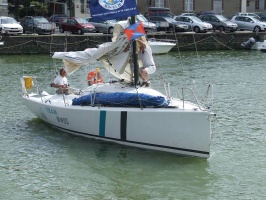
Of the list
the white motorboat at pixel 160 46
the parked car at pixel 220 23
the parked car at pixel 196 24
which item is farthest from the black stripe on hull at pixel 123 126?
the parked car at pixel 220 23

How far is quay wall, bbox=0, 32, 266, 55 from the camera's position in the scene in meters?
41.4

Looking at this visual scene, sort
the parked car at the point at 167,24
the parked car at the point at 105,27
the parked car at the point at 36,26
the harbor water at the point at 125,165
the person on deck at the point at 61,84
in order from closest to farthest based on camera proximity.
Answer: the harbor water at the point at 125,165
the person on deck at the point at 61,84
the parked car at the point at 36,26
the parked car at the point at 105,27
the parked car at the point at 167,24

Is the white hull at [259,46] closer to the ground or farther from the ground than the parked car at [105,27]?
closer to the ground

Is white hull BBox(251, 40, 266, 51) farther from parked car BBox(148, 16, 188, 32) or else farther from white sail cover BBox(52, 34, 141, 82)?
white sail cover BBox(52, 34, 141, 82)

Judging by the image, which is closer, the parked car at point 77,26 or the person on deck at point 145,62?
the person on deck at point 145,62

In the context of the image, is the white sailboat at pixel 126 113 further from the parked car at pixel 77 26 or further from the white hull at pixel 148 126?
the parked car at pixel 77 26

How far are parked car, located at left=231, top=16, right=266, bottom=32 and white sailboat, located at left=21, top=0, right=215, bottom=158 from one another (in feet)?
107

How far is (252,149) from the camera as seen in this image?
15.5m

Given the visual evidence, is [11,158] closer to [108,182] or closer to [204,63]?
[108,182]

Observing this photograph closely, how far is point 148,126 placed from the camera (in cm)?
1455

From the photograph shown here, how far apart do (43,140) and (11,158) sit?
6.09 ft

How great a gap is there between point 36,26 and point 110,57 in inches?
1164

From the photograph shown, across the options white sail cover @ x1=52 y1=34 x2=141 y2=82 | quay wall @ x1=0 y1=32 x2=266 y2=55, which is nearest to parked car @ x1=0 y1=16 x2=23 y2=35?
quay wall @ x1=0 y1=32 x2=266 y2=55

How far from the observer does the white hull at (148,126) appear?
1406 cm
